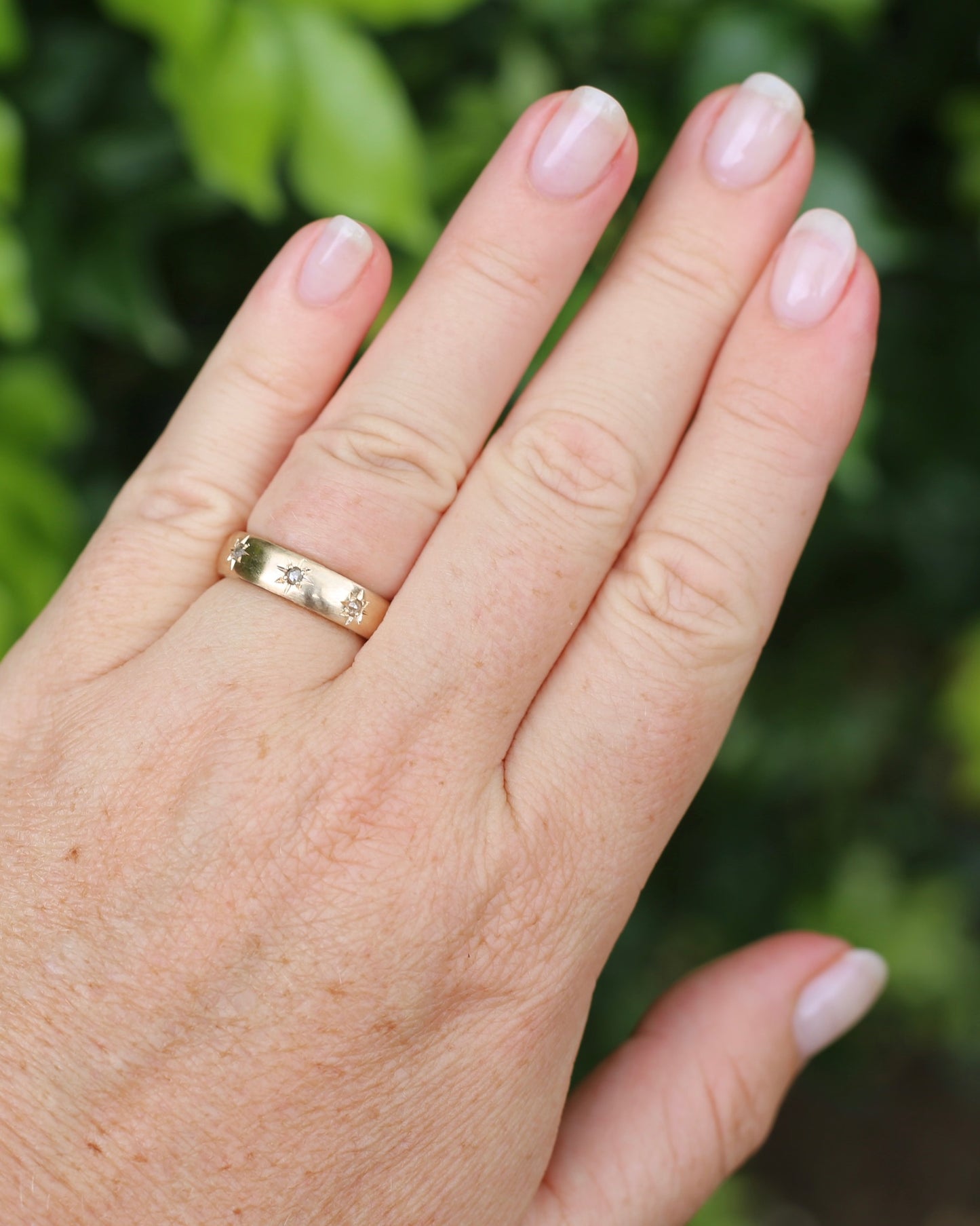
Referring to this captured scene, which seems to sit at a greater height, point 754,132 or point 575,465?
point 754,132

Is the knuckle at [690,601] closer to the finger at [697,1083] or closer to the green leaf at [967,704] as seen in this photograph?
the finger at [697,1083]

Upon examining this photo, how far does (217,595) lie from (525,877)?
0.45m

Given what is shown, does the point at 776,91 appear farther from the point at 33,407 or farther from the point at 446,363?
the point at 33,407

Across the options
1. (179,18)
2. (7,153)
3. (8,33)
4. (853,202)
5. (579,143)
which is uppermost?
(853,202)

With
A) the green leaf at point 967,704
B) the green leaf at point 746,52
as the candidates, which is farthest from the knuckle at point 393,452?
the green leaf at point 967,704

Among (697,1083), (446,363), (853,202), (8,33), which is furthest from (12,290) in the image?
(697,1083)

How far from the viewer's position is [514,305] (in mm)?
1206

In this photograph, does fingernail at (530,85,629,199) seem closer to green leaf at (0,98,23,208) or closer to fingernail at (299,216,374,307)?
fingernail at (299,216,374,307)

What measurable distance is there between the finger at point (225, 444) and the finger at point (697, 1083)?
76cm

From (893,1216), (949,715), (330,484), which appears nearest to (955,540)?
(949,715)

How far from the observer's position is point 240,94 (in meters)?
1.16

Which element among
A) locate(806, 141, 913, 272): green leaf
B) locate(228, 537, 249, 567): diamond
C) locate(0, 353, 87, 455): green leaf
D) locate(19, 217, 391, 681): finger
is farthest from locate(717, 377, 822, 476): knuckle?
locate(0, 353, 87, 455): green leaf

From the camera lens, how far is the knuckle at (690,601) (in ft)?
3.79

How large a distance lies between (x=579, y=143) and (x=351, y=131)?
0.26m
